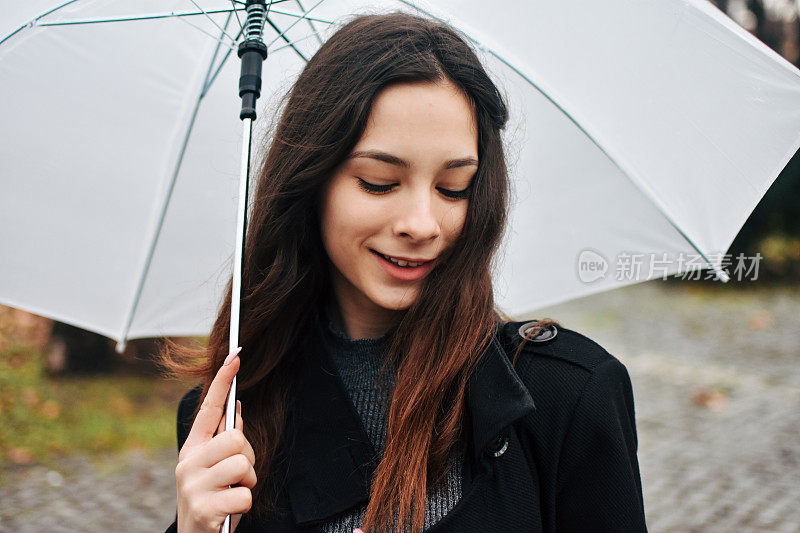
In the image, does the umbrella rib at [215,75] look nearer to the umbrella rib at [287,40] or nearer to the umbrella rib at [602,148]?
the umbrella rib at [287,40]

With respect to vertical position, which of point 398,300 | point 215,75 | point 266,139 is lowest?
point 398,300

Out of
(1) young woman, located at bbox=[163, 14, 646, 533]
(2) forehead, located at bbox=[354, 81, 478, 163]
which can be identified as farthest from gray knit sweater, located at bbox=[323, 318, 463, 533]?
(2) forehead, located at bbox=[354, 81, 478, 163]

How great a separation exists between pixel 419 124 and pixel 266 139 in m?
0.69

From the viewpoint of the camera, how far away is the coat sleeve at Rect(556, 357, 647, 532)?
5.46ft

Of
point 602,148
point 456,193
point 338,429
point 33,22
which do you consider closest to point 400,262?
point 456,193

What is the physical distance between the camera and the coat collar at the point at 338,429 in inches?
67.4

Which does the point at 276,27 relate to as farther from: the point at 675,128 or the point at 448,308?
the point at 675,128

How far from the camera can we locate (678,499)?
5285mm

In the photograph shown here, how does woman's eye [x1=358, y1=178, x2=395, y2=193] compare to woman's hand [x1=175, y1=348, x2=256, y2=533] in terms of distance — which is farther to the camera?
woman's eye [x1=358, y1=178, x2=395, y2=193]

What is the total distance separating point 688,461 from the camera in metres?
5.90

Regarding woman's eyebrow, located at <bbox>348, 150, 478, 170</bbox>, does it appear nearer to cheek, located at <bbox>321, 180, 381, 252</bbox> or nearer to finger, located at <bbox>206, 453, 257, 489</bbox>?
cheek, located at <bbox>321, 180, 381, 252</bbox>

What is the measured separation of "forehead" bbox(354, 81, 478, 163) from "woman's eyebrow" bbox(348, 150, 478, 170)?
0.01 meters

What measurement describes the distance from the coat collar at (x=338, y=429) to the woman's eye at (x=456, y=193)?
39 centimetres

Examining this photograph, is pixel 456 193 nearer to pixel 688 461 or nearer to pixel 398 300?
pixel 398 300
